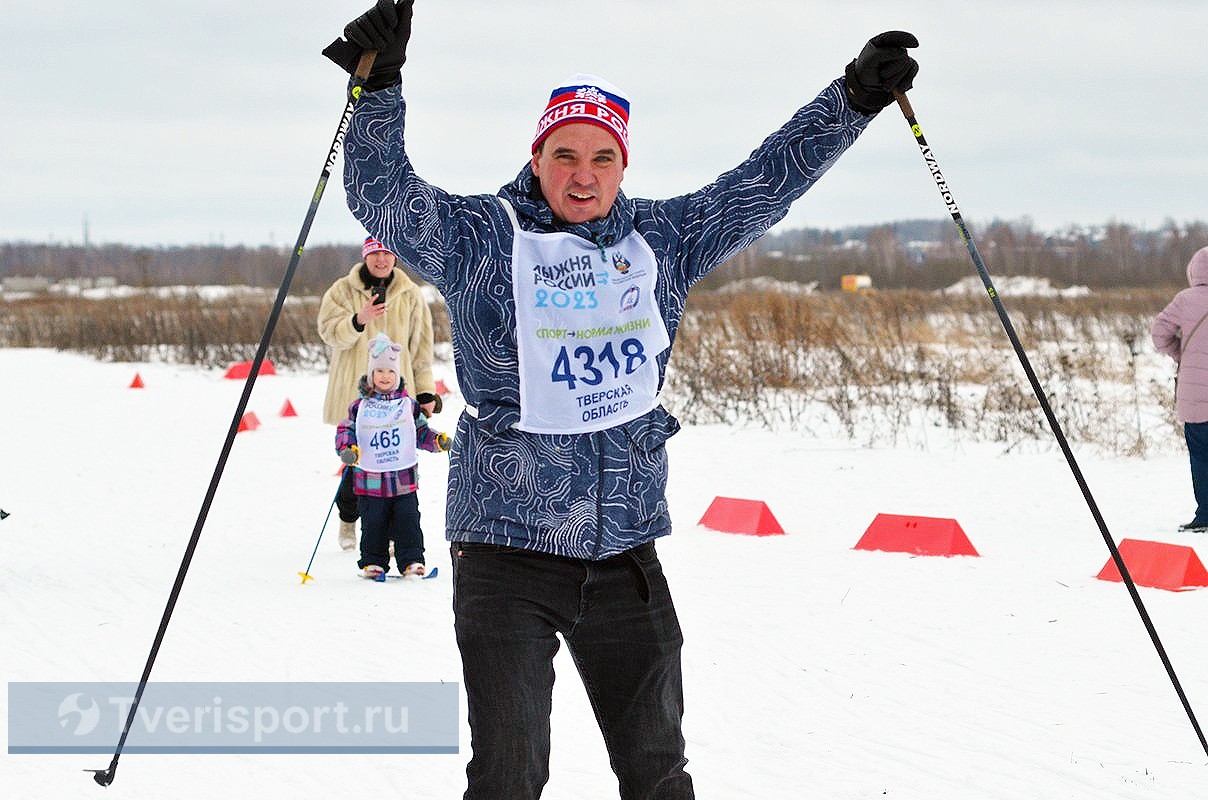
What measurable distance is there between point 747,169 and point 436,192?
2.32ft

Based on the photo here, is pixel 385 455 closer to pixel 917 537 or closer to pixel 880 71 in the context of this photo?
pixel 917 537

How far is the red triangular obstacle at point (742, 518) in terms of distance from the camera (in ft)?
27.6

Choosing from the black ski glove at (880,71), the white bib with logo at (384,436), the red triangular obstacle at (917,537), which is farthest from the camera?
the red triangular obstacle at (917,537)

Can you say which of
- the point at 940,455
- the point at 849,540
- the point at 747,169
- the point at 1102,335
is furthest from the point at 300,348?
the point at 747,169

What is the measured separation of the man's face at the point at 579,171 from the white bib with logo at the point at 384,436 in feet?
14.1

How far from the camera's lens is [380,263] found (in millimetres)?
7480

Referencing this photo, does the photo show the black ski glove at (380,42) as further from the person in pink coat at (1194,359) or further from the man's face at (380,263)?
the person in pink coat at (1194,359)

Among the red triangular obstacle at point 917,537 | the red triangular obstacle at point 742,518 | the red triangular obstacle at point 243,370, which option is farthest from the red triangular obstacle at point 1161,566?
the red triangular obstacle at point 243,370

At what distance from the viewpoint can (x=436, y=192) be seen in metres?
2.79

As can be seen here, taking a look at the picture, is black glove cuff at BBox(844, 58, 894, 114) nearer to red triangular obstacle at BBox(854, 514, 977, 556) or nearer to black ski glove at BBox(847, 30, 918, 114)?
black ski glove at BBox(847, 30, 918, 114)

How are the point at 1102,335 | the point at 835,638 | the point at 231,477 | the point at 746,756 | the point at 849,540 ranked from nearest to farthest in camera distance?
1. the point at 746,756
2. the point at 835,638
3. the point at 849,540
4. the point at 231,477
5. the point at 1102,335

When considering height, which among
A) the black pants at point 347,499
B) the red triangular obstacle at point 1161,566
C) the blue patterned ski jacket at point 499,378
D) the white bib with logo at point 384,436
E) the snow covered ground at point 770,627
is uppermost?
the blue patterned ski jacket at point 499,378

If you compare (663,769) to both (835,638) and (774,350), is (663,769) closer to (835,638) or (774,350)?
(835,638)

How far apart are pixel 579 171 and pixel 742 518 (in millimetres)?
5878
